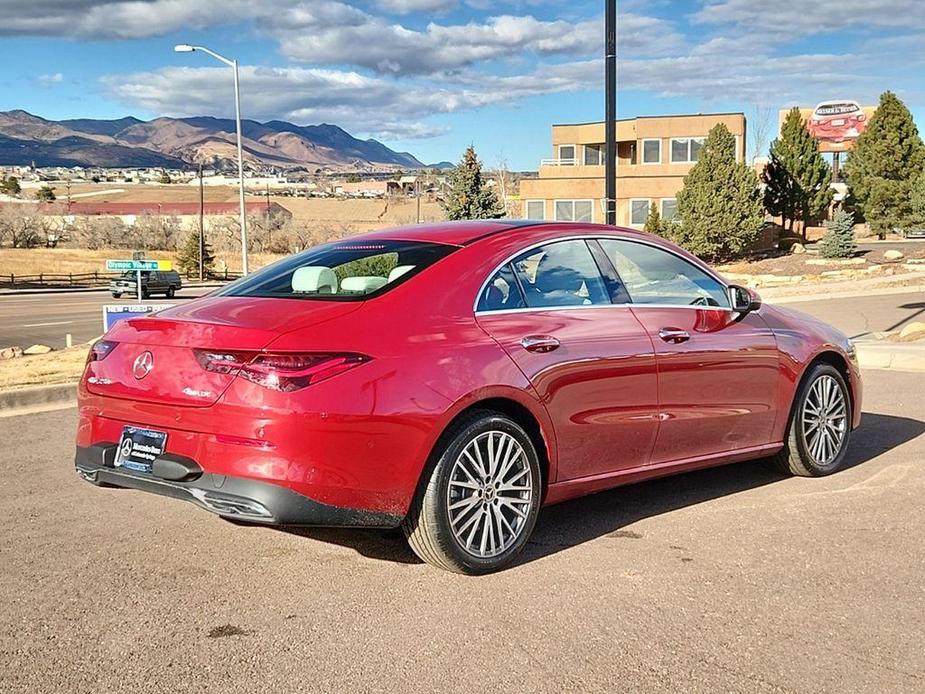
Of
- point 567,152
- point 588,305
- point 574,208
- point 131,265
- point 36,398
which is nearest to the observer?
point 588,305

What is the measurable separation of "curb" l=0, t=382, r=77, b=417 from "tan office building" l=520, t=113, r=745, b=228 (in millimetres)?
45259

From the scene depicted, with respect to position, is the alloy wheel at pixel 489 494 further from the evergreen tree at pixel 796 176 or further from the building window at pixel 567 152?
the building window at pixel 567 152

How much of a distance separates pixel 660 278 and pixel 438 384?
1928 mm

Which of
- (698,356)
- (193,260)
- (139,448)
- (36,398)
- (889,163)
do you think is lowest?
(36,398)

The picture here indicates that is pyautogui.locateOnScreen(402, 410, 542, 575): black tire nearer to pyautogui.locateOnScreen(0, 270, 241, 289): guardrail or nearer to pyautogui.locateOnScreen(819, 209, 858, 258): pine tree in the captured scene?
pyautogui.locateOnScreen(819, 209, 858, 258): pine tree

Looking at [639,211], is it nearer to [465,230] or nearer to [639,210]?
[639,210]

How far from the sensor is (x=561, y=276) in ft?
16.7

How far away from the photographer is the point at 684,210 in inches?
1735

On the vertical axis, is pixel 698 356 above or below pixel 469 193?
below

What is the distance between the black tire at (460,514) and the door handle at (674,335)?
3.66 ft

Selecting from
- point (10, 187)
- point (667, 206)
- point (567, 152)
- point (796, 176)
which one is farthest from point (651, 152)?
point (10, 187)

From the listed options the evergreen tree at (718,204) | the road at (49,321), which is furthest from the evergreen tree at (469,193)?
the road at (49,321)

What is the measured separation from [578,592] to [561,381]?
1034 millimetres

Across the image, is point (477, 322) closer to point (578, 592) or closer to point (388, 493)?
point (388, 493)
